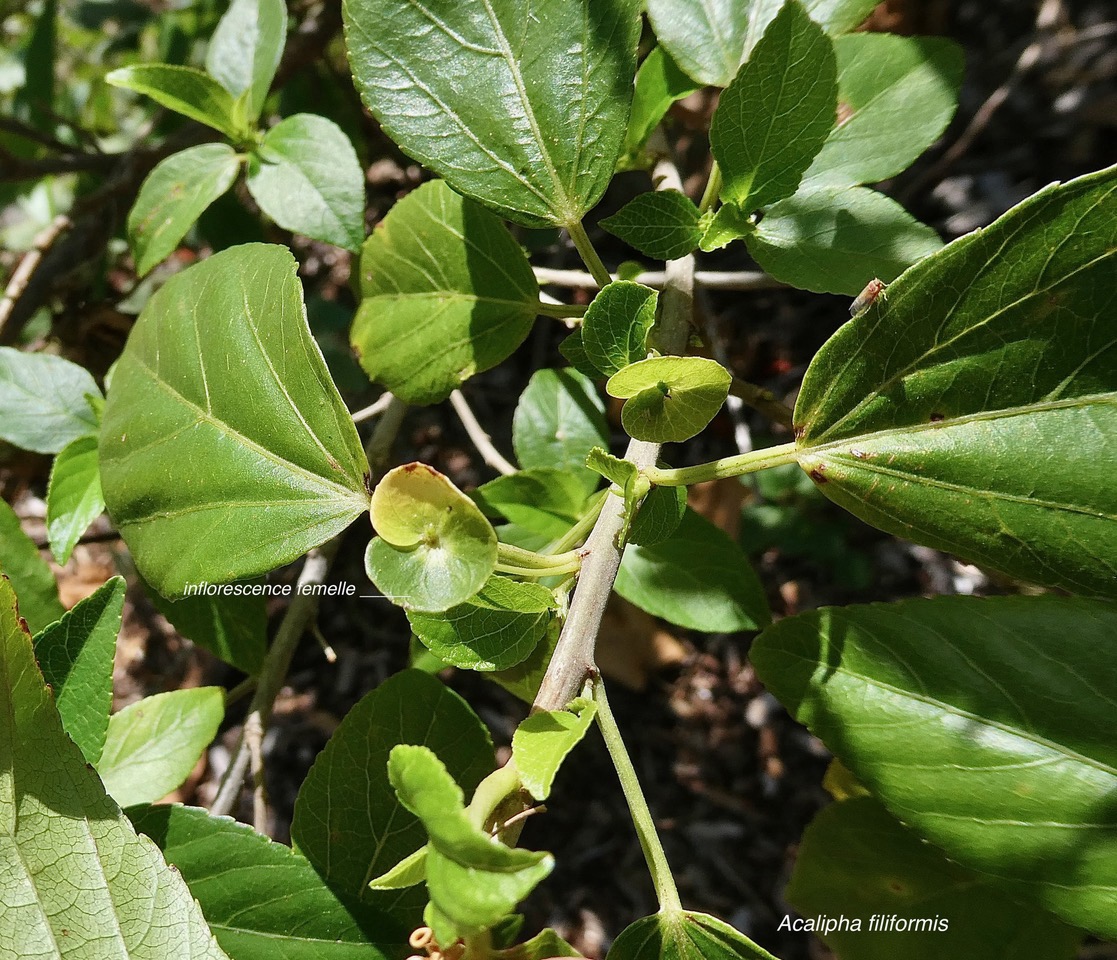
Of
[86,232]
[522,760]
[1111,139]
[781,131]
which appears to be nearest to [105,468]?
[522,760]

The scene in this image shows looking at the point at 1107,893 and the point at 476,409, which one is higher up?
the point at 1107,893

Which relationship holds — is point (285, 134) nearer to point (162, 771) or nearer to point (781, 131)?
point (781, 131)

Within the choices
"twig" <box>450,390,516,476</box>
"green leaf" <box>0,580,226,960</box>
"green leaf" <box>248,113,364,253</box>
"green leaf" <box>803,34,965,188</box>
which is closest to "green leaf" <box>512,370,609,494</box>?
"twig" <box>450,390,516,476</box>

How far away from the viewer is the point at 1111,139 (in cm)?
178

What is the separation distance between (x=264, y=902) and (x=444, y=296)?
68 cm

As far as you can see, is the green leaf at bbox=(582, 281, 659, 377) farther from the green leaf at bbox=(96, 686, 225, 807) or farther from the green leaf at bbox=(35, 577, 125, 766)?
the green leaf at bbox=(96, 686, 225, 807)

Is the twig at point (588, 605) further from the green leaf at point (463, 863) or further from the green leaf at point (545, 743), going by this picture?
the green leaf at point (463, 863)

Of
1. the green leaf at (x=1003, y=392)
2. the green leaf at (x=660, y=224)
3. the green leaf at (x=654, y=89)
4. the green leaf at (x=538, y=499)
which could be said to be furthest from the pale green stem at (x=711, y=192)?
the green leaf at (x=538, y=499)

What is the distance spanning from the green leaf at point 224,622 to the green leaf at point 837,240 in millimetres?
815

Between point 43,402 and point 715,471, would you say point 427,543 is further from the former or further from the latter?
point 43,402

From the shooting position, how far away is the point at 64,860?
0.77 m

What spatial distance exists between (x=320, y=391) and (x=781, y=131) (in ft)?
1.54

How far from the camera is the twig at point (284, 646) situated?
1178mm

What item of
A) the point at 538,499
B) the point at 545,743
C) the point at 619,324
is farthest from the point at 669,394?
the point at 538,499
